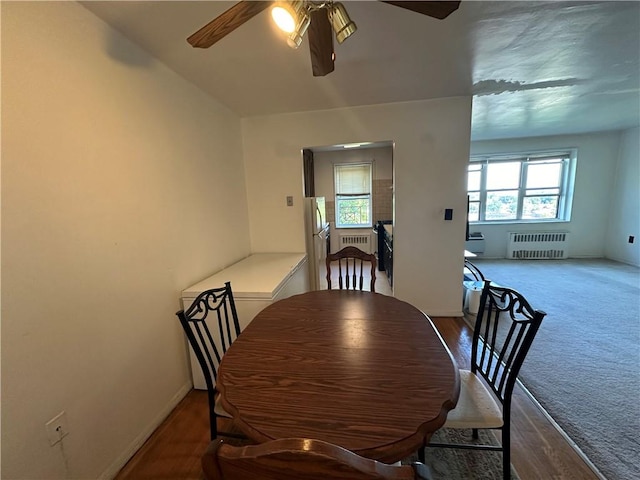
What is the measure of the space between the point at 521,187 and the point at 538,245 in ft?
4.11

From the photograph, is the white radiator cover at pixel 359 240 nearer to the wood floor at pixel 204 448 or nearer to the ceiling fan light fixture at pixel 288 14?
the wood floor at pixel 204 448

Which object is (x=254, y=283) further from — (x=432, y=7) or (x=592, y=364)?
(x=592, y=364)

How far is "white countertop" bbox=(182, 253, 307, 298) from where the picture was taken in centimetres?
192

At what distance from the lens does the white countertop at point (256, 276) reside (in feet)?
6.30

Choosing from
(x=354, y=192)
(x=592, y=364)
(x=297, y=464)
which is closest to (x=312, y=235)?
(x=354, y=192)

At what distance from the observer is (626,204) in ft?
16.0

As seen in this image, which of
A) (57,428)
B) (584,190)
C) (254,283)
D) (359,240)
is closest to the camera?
(57,428)

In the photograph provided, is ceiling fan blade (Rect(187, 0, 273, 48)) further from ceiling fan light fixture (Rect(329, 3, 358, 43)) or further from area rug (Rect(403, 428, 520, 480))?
area rug (Rect(403, 428, 520, 480))

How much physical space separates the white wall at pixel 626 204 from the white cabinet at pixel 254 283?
6.16 metres

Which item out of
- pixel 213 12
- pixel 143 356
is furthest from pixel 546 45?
pixel 143 356

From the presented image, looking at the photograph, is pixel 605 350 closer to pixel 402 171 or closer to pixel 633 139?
pixel 402 171

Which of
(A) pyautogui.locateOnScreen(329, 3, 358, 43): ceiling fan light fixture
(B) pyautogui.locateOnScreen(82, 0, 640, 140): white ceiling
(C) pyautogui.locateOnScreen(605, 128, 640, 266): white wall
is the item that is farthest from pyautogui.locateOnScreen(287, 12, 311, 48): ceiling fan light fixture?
(C) pyautogui.locateOnScreen(605, 128, 640, 266): white wall

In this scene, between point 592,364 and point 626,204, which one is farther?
point 626,204

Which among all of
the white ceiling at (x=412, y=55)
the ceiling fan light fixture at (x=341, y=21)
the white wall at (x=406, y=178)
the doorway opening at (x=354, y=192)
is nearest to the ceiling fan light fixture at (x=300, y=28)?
the ceiling fan light fixture at (x=341, y=21)
